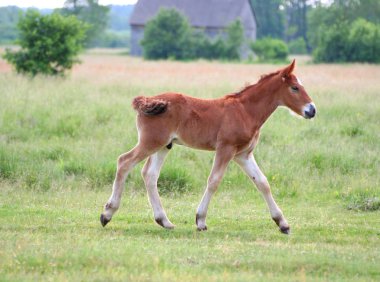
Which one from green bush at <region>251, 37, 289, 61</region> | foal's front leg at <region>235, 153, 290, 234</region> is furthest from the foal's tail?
green bush at <region>251, 37, 289, 61</region>

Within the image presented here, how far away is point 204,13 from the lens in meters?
76.4

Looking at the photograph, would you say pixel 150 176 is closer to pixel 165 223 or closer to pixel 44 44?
pixel 165 223

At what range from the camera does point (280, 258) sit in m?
7.87

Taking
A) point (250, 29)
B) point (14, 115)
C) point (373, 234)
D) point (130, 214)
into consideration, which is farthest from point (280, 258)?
point (250, 29)

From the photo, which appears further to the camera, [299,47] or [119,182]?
[299,47]

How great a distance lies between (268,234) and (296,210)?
231 cm

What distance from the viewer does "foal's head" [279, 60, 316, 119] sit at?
32.0ft

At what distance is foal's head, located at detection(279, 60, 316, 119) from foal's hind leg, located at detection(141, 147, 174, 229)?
68.0 inches

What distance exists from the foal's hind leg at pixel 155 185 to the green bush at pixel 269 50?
58.3 m

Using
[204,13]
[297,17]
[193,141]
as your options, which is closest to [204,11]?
[204,13]

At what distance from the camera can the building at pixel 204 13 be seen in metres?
75.9

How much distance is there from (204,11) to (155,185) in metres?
68.0

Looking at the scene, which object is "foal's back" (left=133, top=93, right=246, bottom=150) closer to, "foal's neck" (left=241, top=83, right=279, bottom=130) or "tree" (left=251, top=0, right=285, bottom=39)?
"foal's neck" (left=241, top=83, right=279, bottom=130)

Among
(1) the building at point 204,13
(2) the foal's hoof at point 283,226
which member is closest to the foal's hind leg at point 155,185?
(2) the foal's hoof at point 283,226
